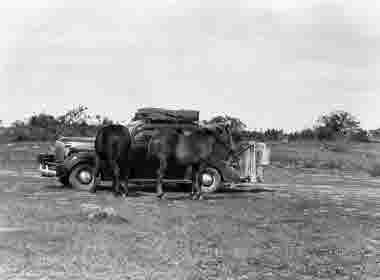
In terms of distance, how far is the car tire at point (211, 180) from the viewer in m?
A: 16.7

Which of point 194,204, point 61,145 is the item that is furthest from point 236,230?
point 61,145

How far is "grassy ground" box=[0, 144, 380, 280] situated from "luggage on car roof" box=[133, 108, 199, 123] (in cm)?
281

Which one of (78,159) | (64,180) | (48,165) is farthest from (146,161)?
(48,165)

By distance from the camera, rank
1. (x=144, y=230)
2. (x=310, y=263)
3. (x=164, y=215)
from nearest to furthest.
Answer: (x=310, y=263), (x=144, y=230), (x=164, y=215)

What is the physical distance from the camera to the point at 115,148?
15.2 meters

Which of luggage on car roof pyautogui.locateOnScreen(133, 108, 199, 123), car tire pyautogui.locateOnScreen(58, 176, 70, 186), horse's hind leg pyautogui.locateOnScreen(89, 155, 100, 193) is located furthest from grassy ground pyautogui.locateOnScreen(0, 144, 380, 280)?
luggage on car roof pyautogui.locateOnScreen(133, 108, 199, 123)

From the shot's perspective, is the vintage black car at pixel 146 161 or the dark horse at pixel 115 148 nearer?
the dark horse at pixel 115 148

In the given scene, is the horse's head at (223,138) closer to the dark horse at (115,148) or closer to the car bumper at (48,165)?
the dark horse at (115,148)

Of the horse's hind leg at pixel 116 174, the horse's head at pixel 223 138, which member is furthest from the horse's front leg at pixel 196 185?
the horse's hind leg at pixel 116 174

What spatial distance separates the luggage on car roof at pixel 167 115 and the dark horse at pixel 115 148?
1.56 meters

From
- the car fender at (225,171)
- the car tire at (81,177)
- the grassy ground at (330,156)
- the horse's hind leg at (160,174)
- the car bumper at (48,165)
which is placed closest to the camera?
the horse's hind leg at (160,174)

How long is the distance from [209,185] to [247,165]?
4.21 feet

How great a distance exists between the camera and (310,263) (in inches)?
283

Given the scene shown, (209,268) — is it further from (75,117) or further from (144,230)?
(75,117)
